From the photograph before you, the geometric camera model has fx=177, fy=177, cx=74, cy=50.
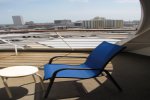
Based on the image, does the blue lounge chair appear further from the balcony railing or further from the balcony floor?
the balcony railing

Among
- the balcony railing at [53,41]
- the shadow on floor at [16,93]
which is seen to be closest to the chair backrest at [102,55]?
the shadow on floor at [16,93]

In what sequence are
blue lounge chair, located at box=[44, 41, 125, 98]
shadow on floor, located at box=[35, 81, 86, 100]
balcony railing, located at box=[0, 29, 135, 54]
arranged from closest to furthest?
blue lounge chair, located at box=[44, 41, 125, 98]
shadow on floor, located at box=[35, 81, 86, 100]
balcony railing, located at box=[0, 29, 135, 54]

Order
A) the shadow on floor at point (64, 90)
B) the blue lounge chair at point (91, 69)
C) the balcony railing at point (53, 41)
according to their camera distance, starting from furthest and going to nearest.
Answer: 1. the balcony railing at point (53, 41)
2. the shadow on floor at point (64, 90)
3. the blue lounge chair at point (91, 69)

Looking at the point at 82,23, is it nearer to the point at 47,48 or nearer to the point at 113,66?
the point at 47,48

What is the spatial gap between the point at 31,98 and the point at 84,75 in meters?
0.75

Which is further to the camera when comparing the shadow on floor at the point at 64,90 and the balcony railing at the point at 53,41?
the balcony railing at the point at 53,41

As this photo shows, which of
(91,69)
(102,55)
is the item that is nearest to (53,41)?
(102,55)

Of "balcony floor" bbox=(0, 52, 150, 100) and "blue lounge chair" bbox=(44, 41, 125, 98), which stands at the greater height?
"blue lounge chair" bbox=(44, 41, 125, 98)

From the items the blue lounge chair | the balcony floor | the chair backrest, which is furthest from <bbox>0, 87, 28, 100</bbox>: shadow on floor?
the chair backrest

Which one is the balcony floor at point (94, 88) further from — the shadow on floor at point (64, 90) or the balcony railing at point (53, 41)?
the balcony railing at point (53, 41)

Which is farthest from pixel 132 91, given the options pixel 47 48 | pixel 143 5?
pixel 47 48

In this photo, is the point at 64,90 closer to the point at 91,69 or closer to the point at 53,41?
the point at 91,69

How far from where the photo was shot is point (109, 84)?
2.77 metres

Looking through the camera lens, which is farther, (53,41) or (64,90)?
(53,41)
